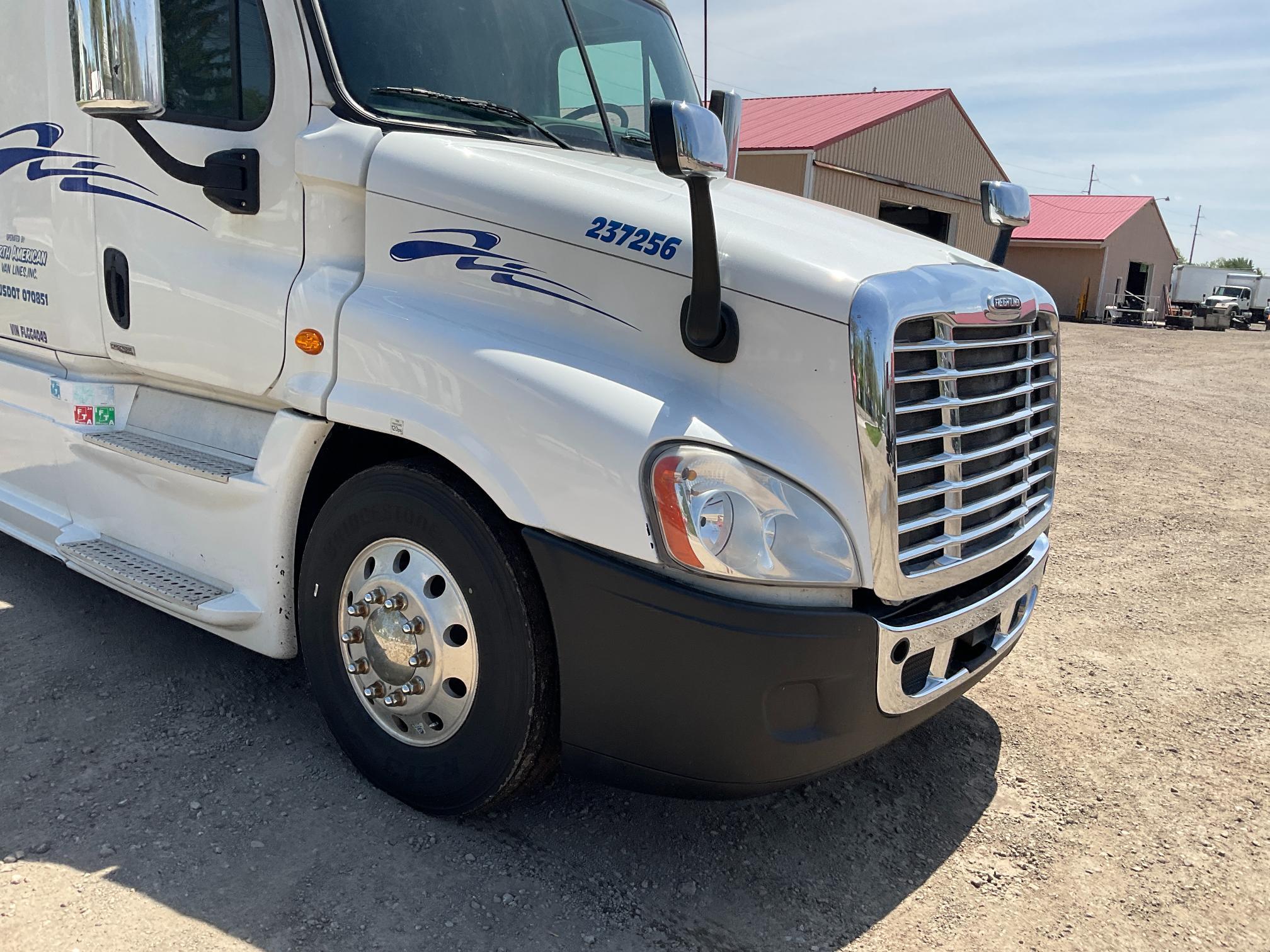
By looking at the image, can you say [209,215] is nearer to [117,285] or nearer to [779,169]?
[117,285]

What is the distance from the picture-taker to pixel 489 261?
9.02 feet

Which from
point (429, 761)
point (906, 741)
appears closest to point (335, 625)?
point (429, 761)

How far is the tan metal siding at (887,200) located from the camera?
23.9 meters

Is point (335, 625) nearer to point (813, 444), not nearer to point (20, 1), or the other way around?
point (813, 444)

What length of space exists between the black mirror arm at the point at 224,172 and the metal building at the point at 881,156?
781 inches

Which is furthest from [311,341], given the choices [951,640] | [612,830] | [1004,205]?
[1004,205]

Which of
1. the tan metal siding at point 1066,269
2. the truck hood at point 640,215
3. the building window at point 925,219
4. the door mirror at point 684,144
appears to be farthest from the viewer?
the tan metal siding at point 1066,269

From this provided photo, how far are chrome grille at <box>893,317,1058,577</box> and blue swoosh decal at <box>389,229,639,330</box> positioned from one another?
2.37 ft

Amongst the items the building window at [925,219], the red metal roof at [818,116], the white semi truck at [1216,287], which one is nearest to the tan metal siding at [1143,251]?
the white semi truck at [1216,287]

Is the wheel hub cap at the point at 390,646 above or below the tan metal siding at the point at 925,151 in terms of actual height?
below

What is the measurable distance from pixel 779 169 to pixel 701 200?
22640 millimetres

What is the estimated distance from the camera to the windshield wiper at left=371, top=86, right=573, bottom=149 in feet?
9.96

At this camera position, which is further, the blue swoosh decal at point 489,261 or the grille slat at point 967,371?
the blue swoosh decal at point 489,261

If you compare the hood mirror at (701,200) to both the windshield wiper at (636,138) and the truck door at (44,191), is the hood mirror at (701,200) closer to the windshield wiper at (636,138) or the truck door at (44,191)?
the windshield wiper at (636,138)
